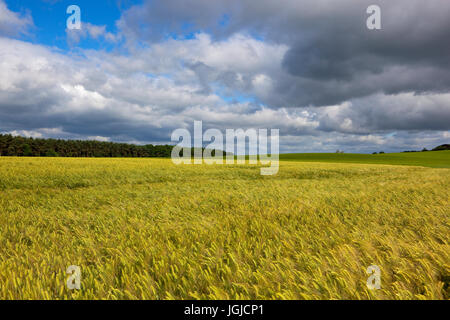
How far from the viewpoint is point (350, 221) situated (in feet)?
14.6

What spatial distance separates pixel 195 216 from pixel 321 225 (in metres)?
2.57

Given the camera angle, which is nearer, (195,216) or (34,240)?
(34,240)

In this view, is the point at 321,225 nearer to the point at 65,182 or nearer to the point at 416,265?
the point at 416,265

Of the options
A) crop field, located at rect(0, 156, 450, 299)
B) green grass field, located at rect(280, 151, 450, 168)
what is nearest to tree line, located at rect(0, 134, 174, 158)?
green grass field, located at rect(280, 151, 450, 168)

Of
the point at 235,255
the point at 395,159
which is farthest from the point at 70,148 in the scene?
the point at 395,159

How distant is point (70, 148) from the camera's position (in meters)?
111

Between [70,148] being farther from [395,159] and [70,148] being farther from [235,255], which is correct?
[395,159]

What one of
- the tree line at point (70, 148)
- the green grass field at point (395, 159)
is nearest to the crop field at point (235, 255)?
the green grass field at point (395, 159)

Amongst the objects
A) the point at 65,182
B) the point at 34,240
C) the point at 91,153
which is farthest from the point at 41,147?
the point at 34,240

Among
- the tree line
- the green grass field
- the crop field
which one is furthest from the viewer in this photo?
the tree line

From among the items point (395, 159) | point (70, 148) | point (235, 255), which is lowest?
point (235, 255)

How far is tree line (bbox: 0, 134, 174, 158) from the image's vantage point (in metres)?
97.5

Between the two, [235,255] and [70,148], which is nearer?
[235,255]

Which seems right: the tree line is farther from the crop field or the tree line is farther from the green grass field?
the crop field
